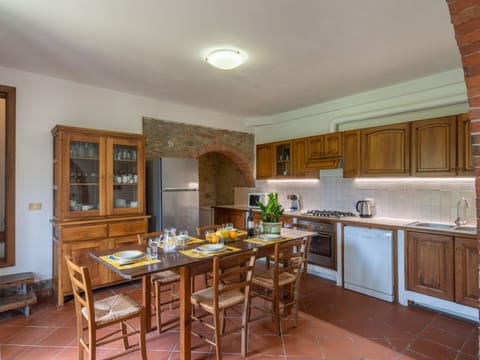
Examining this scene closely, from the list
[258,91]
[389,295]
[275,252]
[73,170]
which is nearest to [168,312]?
[275,252]

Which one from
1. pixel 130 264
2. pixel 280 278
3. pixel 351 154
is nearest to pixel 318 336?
pixel 280 278

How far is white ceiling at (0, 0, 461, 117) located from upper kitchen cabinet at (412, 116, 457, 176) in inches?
25.1

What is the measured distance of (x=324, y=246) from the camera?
13.1 feet

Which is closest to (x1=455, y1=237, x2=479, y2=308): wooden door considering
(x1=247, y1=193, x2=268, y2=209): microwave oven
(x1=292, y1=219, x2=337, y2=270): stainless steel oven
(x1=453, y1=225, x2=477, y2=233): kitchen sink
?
(x1=453, y1=225, x2=477, y2=233): kitchen sink

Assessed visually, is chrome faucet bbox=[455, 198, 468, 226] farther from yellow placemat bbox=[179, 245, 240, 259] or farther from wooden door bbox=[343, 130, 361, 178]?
yellow placemat bbox=[179, 245, 240, 259]

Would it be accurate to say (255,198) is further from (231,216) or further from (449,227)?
(449,227)

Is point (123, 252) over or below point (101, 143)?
below

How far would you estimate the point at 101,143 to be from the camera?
11.3ft

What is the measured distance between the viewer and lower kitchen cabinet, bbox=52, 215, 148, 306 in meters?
3.13

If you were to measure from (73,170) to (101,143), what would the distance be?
17.5 inches

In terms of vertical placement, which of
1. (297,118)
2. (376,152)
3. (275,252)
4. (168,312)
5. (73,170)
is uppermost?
(297,118)

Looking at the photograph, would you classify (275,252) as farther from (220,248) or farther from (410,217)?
(410,217)

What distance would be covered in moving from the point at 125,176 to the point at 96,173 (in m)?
0.35

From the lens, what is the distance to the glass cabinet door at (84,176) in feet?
10.8
